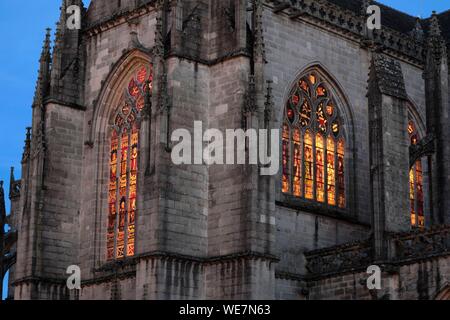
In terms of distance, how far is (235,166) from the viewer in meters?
28.3

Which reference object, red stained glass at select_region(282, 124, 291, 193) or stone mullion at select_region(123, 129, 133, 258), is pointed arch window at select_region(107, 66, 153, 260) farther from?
red stained glass at select_region(282, 124, 291, 193)

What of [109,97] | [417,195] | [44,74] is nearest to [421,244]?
[417,195]

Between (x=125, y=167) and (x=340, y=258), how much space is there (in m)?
7.16

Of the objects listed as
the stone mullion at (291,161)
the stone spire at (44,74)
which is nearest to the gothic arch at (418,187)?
the stone mullion at (291,161)

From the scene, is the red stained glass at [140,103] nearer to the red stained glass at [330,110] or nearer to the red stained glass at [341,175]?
the red stained glass at [330,110]

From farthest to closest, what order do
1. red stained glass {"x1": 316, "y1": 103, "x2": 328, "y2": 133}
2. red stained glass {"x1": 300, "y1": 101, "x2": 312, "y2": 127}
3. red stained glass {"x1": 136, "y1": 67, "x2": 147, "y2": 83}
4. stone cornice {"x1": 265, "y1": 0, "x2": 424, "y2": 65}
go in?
red stained glass {"x1": 316, "y1": 103, "x2": 328, "y2": 133}
red stained glass {"x1": 300, "y1": 101, "x2": 312, "y2": 127}
stone cornice {"x1": 265, "y1": 0, "x2": 424, "y2": 65}
red stained glass {"x1": 136, "y1": 67, "x2": 147, "y2": 83}

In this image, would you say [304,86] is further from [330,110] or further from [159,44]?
[159,44]

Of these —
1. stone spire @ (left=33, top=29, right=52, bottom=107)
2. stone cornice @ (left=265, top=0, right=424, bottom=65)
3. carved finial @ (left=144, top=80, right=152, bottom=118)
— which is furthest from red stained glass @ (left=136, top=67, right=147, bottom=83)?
stone cornice @ (left=265, top=0, right=424, bottom=65)

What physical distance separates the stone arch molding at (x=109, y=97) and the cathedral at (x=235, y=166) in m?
0.04

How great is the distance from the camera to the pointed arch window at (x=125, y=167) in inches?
1233

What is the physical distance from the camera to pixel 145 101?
29.2 m

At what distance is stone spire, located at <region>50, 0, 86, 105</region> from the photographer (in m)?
32.9

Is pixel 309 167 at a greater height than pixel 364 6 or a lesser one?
lesser

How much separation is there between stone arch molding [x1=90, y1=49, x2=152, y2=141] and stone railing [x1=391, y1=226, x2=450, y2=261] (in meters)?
10.1
